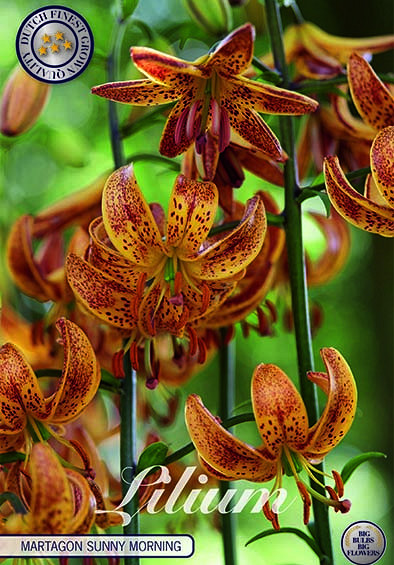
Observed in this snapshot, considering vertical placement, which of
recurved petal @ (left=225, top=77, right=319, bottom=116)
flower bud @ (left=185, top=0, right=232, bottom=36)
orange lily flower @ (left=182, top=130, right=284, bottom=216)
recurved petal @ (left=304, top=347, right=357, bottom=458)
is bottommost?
recurved petal @ (left=304, top=347, right=357, bottom=458)

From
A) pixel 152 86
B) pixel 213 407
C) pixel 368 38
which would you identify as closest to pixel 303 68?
pixel 368 38

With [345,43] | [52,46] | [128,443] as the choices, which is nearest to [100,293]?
[128,443]

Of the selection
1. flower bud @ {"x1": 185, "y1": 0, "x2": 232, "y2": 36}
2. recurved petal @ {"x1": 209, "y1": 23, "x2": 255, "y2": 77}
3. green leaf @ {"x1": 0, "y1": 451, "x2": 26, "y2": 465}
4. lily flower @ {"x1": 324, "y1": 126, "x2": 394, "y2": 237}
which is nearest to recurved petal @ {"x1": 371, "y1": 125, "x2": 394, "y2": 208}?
lily flower @ {"x1": 324, "y1": 126, "x2": 394, "y2": 237}

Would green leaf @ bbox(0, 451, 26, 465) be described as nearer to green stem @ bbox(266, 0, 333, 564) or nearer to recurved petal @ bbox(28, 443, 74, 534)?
recurved petal @ bbox(28, 443, 74, 534)

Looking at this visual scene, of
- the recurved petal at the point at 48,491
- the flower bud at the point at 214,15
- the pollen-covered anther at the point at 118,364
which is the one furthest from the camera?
the flower bud at the point at 214,15

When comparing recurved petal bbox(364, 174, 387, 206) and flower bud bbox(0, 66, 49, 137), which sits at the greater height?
flower bud bbox(0, 66, 49, 137)

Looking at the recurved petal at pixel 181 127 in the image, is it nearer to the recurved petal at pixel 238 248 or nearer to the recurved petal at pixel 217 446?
the recurved petal at pixel 238 248

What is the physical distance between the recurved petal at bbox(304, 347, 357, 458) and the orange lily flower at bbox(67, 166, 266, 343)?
0.33 ft

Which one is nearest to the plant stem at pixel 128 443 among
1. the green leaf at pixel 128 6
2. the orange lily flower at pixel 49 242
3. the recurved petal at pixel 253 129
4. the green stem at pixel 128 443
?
the green stem at pixel 128 443

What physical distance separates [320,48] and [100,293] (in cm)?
33

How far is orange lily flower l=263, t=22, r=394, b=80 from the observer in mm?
751

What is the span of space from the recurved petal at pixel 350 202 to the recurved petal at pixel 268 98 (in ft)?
0.15

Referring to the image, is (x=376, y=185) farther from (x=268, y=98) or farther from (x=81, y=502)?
(x=81, y=502)

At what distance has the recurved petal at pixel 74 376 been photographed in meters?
0.60
